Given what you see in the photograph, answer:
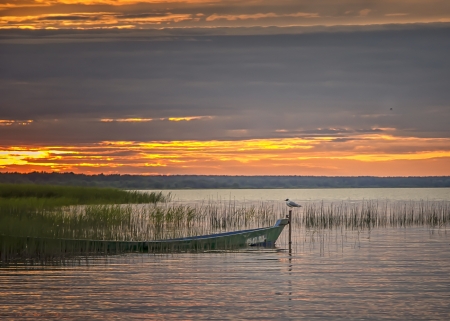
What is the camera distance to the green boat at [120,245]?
615 inches

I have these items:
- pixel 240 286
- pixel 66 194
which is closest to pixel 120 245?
pixel 240 286

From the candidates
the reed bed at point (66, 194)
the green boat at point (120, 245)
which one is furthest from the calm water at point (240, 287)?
the reed bed at point (66, 194)

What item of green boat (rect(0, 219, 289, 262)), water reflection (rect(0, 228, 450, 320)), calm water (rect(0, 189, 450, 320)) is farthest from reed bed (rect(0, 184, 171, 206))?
calm water (rect(0, 189, 450, 320))

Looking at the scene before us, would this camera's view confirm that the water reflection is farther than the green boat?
No

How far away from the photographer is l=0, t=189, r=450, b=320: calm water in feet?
32.6

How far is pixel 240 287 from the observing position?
12.1 metres

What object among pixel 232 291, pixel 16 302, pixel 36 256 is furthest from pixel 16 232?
pixel 232 291

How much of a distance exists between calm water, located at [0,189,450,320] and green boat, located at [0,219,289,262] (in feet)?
1.91

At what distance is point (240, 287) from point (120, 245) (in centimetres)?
619

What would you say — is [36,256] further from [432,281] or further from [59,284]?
[432,281]

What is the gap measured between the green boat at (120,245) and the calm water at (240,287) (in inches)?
23.0

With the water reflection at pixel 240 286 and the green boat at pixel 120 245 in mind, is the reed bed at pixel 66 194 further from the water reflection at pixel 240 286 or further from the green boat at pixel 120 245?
the water reflection at pixel 240 286

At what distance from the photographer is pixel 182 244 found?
18.2 metres

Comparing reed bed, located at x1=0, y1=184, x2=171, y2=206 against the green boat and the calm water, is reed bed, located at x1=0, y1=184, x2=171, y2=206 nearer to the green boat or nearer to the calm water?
the green boat
